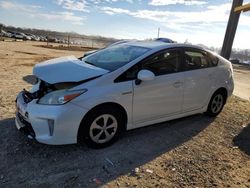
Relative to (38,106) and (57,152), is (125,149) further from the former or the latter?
(38,106)

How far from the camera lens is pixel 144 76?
163 inches

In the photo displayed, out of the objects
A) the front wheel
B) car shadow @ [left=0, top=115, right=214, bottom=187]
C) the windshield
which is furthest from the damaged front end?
the windshield

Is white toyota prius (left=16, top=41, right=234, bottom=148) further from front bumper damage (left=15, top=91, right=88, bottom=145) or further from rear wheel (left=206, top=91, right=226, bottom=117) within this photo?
rear wheel (left=206, top=91, right=226, bottom=117)

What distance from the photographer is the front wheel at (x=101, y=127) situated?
386 cm

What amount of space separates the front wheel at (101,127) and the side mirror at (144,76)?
0.60 metres

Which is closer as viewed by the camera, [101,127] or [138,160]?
[138,160]

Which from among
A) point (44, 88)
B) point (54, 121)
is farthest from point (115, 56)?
point (54, 121)

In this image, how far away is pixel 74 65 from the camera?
14.3ft

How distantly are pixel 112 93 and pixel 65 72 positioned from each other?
76 centimetres

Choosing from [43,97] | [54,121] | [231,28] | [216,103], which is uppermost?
[231,28]

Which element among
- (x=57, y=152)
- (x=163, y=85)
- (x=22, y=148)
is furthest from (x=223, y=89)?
(x=22, y=148)

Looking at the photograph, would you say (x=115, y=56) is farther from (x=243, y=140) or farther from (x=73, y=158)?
(x=243, y=140)

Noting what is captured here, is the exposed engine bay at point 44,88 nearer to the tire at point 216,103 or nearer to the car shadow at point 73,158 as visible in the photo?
the car shadow at point 73,158

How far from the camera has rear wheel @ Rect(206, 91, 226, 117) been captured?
5.78 meters
